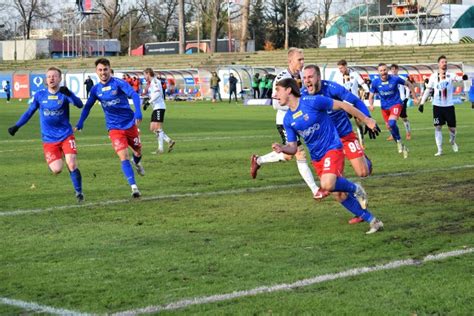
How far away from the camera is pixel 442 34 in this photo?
253 ft

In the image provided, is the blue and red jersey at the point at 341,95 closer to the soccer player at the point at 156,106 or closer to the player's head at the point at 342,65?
the player's head at the point at 342,65

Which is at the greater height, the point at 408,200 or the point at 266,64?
the point at 266,64

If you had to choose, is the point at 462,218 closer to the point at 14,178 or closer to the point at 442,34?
the point at 14,178

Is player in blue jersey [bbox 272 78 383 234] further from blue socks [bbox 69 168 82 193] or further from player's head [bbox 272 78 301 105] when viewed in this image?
blue socks [bbox 69 168 82 193]

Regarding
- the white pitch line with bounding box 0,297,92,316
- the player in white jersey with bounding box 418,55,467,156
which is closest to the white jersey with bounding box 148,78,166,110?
the player in white jersey with bounding box 418,55,467,156

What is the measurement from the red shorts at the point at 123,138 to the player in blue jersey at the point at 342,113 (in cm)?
371

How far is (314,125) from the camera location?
10.2 m

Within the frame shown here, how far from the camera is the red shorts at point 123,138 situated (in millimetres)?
14281

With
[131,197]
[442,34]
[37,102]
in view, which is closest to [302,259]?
[131,197]

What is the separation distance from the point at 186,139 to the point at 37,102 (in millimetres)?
12142

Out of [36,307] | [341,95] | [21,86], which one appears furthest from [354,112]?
[21,86]

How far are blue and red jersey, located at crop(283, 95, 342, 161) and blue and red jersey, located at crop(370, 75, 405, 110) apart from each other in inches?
450

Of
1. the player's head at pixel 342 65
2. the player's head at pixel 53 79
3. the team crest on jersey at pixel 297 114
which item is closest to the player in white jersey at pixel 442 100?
the player's head at pixel 342 65

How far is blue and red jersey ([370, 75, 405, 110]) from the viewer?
21500mm
